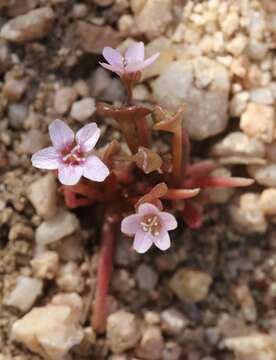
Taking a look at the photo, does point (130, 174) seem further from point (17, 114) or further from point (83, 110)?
point (17, 114)

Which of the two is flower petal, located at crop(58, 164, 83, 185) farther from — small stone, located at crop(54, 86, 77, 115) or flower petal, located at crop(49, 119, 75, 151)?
small stone, located at crop(54, 86, 77, 115)

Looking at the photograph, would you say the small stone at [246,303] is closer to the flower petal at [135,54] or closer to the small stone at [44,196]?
the small stone at [44,196]

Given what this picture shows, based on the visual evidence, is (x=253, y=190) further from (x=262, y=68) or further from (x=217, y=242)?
(x=262, y=68)

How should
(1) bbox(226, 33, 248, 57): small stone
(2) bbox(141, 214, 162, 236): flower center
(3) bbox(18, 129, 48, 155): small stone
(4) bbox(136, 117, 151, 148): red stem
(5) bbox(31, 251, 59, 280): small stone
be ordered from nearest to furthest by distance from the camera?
(2) bbox(141, 214, 162, 236): flower center
(4) bbox(136, 117, 151, 148): red stem
(5) bbox(31, 251, 59, 280): small stone
(3) bbox(18, 129, 48, 155): small stone
(1) bbox(226, 33, 248, 57): small stone

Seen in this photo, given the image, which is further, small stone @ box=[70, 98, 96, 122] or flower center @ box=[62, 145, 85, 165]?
small stone @ box=[70, 98, 96, 122]

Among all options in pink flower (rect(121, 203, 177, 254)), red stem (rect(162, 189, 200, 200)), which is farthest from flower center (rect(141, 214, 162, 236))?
red stem (rect(162, 189, 200, 200))
